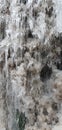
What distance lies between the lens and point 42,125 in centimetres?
496

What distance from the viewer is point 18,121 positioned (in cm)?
508

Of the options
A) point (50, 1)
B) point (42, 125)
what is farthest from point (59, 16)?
point (42, 125)

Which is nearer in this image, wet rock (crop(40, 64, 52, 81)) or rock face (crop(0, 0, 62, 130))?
rock face (crop(0, 0, 62, 130))

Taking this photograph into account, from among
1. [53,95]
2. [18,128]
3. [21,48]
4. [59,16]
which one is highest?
[59,16]

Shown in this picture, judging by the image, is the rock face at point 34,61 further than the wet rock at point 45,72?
No

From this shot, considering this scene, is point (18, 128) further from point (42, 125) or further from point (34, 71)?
point (34, 71)

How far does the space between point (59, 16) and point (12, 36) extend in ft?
2.06

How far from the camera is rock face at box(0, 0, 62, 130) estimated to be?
16.0 feet

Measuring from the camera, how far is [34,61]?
4.90 meters

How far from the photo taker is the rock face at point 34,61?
4.88 m

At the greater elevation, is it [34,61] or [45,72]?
[34,61]

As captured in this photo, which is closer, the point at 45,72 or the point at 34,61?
the point at 34,61

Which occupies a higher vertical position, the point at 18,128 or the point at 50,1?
the point at 50,1

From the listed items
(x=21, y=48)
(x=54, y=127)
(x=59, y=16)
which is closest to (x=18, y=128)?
(x=54, y=127)
